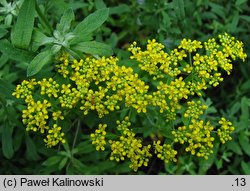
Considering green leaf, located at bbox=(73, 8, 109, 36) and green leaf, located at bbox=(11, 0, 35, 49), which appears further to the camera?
green leaf, located at bbox=(73, 8, 109, 36)

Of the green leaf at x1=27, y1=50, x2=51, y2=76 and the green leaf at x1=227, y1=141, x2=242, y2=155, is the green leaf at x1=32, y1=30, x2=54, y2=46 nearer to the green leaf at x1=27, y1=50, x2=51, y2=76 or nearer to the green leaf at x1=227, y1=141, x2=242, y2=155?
the green leaf at x1=27, y1=50, x2=51, y2=76

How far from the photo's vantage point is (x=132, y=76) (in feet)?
10.1

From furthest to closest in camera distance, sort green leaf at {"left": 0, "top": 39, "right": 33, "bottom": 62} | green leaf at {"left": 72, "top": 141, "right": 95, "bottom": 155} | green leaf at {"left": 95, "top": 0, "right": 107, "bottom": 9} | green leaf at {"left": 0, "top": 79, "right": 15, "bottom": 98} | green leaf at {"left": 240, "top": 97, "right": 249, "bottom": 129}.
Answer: green leaf at {"left": 95, "top": 0, "right": 107, "bottom": 9} → green leaf at {"left": 240, "top": 97, "right": 249, "bottom": 129} → green leaf at {"left": 72, "top": 141, "right": 95, "bottom": 155} → green leaf at {"left": 0, "top": 79, "right": 15, "bottom": 98} → green leaf at {"left": 0, "top": 39, "right": 33, "bottom": 62}

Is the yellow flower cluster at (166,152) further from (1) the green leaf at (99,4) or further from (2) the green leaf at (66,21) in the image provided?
(1) the green leaf at (99,4)

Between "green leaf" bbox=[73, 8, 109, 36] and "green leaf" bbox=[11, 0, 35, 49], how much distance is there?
38 cm

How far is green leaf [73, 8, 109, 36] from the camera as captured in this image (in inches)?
129

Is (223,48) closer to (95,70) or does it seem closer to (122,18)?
(95,70)

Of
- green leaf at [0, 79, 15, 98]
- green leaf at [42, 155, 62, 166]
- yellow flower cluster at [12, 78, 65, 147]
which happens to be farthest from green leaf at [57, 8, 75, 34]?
green leaf at [42, 155, 62, 166]

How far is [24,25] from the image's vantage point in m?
3.13

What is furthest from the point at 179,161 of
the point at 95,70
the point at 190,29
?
the point at 95,70

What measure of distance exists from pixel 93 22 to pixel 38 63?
21.7 inches

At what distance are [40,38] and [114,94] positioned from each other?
728 millimetres

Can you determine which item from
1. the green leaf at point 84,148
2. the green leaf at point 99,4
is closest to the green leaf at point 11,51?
the green leaf at point 84,148
